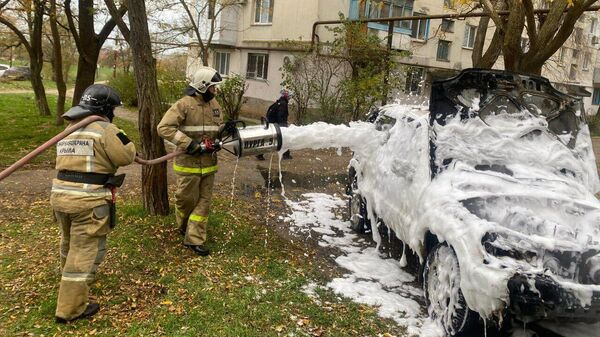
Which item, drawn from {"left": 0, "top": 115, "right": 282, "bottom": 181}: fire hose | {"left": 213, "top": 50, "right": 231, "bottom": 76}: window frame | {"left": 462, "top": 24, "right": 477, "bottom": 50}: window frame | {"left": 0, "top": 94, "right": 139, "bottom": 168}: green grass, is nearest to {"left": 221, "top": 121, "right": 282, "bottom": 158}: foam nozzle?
{"left": 0, "top": 115, "right": 282, "bottom": 181}: fire hose

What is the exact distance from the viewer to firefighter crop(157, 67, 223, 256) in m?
5.00

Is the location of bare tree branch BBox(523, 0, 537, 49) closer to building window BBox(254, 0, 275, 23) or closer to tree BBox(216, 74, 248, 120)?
tree BBox(216, 74, 248, 120)

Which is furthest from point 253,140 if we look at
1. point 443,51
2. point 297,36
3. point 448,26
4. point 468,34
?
point 468,34

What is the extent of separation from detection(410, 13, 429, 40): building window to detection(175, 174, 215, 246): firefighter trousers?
20.2 meters

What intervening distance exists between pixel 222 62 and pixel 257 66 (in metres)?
3.75

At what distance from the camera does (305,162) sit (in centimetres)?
1139


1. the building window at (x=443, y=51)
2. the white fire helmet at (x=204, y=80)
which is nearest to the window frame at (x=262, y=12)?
the building window at (x=443, y=51)

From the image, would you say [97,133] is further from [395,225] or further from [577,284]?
[577,284]

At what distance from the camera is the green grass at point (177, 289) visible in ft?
12.5

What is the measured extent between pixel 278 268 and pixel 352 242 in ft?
4.59

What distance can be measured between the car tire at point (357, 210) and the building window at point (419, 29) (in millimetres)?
18537

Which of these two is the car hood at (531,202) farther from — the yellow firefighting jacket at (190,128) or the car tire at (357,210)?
the yellow firefighting jacket at (190,128)

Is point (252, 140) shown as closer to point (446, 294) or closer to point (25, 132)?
point (446, 294)

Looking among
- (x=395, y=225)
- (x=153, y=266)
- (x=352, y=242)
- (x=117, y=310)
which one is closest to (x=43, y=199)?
(x=153, y=266)
